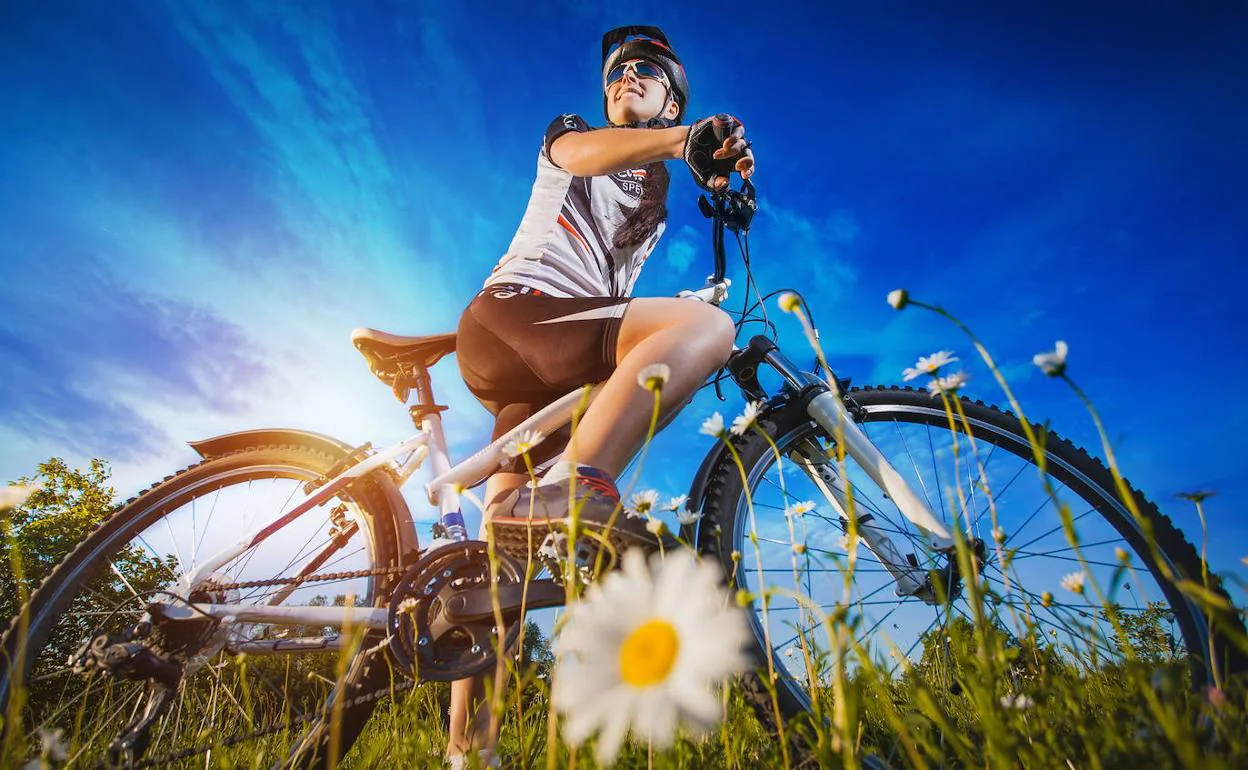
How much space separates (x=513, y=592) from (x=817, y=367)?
1569 millimetres

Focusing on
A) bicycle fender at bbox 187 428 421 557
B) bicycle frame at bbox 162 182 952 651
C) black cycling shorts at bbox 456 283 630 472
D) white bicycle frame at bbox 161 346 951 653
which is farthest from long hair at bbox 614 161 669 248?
bicycle fender at bbox 187 428 421 557

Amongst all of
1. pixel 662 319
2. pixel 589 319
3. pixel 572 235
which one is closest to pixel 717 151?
pixel 662 319

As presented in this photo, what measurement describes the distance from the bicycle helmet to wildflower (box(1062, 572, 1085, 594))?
9.17 ft

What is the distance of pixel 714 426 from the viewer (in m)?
1.49

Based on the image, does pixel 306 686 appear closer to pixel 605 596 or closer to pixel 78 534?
pixel 78 534

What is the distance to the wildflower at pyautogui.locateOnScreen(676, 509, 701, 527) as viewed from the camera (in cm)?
181

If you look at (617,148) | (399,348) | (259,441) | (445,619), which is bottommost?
(445,619)

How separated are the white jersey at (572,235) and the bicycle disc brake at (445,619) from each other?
1.07m

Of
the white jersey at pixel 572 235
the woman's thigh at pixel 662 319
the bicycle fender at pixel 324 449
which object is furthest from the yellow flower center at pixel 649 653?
the bicycle fender at pixel 324 449

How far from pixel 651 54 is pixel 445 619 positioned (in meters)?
3.10

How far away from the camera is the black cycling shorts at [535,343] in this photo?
2037mm

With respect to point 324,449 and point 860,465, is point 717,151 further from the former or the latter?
point 324,449

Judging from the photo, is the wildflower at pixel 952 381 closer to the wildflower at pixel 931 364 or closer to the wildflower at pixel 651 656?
the wildflower at pixel 931 364

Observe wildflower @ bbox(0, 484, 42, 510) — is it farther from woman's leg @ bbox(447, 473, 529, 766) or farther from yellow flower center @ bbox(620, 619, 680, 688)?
yellow flower center @ bbox(620, 619, 680, 688)
